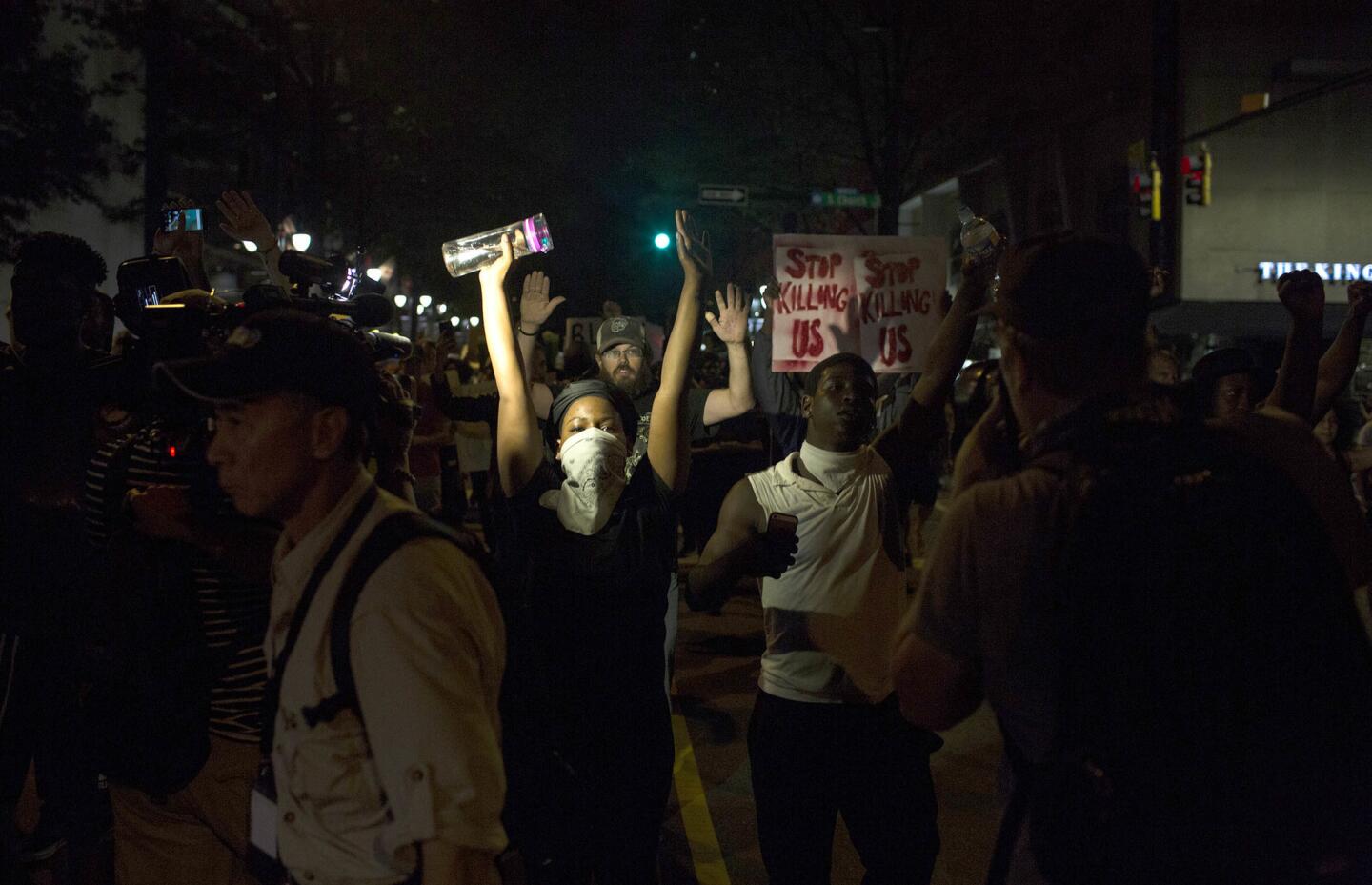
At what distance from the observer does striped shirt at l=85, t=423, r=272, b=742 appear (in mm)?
3154

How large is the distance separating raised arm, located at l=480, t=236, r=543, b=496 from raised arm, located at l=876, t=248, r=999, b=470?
116 cm

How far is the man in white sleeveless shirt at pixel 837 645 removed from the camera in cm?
372

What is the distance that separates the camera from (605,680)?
152 inches

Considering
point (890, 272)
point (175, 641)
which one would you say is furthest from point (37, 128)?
point (175, 641)

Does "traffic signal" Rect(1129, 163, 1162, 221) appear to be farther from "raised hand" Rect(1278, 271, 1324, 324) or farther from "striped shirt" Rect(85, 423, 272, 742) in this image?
"striped shirt" Rect(85, 423, 272, 742)

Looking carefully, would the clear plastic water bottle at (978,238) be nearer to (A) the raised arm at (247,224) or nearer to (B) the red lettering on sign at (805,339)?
(A) the raised arm at (247,224)

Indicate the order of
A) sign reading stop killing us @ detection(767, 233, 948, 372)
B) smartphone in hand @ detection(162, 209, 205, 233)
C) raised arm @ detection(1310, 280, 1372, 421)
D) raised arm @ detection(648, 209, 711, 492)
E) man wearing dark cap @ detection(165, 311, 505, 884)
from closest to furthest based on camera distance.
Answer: man wearing dark cap @ detection(165, 311, 505, 884) → raised arm @ detection(648, 209, 711, 492) → raised arm @ detection(1310, 280, 1372, 421) → smartphone in hand @ detection(162, 209, 205, 233) → sign reading stop killing us @ detection(767, 233, 948, 372)

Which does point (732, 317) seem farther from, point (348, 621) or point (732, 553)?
point (348, 621)

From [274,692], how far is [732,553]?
1.79 meters

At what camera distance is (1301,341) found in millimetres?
3676

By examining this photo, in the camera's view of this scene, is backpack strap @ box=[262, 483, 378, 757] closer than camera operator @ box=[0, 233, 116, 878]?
Yes

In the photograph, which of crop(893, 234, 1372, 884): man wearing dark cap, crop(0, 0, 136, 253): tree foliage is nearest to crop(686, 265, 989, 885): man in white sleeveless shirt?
crop(893, 234, 1372, 884): man wearing dark cap

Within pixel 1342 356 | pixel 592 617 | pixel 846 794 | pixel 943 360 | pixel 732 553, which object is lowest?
pixel 846 794

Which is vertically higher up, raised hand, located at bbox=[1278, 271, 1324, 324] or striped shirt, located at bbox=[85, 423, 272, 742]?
raised hand, located at bbox=[1278, 271, 1324, 324]
